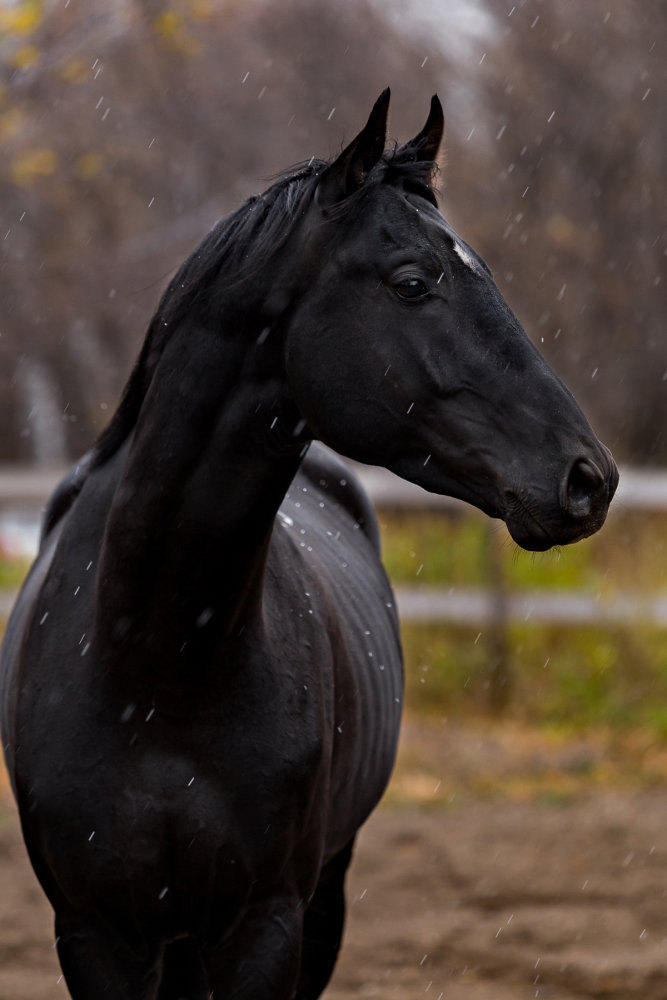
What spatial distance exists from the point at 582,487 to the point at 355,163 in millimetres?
648

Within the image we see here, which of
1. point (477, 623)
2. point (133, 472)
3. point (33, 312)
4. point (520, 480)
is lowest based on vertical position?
point (33, 312)

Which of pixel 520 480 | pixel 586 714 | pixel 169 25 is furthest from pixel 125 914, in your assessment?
pixel 586 714

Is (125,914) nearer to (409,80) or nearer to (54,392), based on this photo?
(409,80)

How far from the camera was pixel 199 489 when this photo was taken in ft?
6.93

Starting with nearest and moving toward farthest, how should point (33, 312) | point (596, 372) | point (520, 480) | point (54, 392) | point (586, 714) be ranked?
point (520, 480) < point (586, 714) < point (33, 312) < point (596, 372) < point (54, 392)

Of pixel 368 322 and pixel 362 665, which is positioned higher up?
pixel 368 322

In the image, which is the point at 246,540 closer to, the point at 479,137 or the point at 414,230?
the point at 414,230

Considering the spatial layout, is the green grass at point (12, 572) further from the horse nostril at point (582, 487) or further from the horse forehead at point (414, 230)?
the horse nostril at point (582, 487)

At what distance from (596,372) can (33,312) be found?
209 inches

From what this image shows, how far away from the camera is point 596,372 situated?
11.8 m

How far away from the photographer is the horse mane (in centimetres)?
204

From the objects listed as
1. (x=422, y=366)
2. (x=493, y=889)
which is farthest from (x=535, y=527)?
(x=493, y=889)

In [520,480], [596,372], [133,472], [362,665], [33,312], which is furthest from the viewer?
[596,372]

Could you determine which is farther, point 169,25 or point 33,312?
point 33,312
